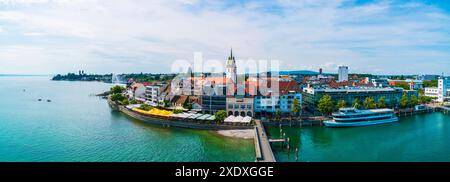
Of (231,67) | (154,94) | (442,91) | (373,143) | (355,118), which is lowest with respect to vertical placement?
(373,143)

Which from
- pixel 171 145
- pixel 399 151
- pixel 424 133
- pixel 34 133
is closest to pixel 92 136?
pixel 34 133

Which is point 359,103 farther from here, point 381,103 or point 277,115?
point 277,115

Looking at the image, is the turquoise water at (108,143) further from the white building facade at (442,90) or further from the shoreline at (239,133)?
the white building facade at (442,90)

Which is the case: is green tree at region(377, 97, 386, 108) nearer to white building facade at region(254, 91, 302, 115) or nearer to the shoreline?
white building facade at region(254, 91, 302, 115)

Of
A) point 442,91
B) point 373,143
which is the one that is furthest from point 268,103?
point 442,91
